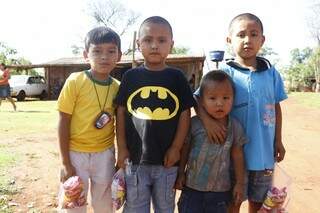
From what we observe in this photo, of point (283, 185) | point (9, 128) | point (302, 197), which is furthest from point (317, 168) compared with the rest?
point (9, 128)

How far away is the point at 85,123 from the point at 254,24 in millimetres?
1363

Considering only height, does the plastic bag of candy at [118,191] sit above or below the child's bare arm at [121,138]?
below

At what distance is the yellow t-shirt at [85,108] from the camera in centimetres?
307

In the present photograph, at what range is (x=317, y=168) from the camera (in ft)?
21.3

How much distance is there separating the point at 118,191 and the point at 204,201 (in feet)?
2.04

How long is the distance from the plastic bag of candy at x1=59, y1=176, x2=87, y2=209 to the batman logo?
60 centimetres

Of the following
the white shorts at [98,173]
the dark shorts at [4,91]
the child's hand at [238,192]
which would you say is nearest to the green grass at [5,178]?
the white shorts at [98,173]

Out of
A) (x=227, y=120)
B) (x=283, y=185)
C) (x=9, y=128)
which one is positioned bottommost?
(x=9, y=128)

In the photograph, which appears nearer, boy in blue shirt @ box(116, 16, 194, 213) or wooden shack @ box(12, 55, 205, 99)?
boy in blue shirt @ box(116, 16, 194, 213)

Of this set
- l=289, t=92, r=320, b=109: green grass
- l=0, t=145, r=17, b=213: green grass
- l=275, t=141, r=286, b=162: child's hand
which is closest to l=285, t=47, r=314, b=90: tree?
l=289, t=92, r=320, b=109: green grass

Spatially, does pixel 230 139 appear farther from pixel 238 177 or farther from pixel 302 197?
pixel 302 197

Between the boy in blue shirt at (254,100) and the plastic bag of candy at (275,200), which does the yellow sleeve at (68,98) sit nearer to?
the boy in blue shirt at (254,100)

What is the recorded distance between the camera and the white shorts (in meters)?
3.14

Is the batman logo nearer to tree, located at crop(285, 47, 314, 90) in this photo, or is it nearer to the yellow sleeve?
the yellow sleeve
